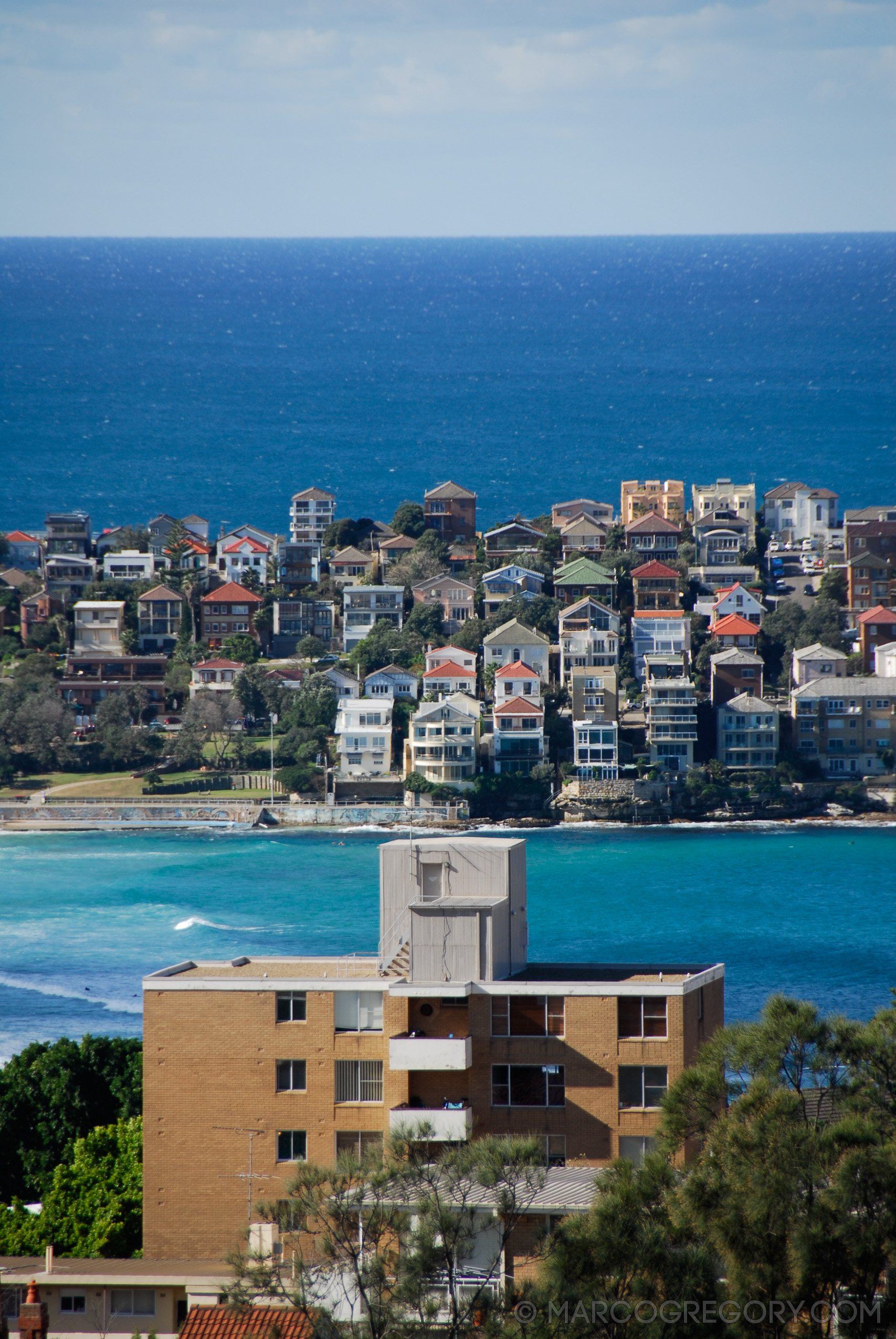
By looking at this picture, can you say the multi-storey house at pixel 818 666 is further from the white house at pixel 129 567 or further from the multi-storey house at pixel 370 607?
the white house at pixel 129 567

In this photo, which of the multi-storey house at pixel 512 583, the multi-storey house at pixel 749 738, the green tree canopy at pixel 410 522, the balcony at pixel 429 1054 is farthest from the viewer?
the green tree canopy at pixel 410 522

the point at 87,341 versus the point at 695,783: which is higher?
the point at 87,341

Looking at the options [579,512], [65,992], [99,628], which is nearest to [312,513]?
[579,512]

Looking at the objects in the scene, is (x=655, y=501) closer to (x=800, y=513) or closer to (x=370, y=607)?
(x=800, y=513)

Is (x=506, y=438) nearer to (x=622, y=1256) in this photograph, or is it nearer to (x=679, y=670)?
(x=679, y=670)

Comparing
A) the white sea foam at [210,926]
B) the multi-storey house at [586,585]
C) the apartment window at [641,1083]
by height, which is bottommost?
the white sea foam at [210,926]

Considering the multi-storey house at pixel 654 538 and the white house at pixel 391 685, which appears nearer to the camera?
the white house at pixel 391 685

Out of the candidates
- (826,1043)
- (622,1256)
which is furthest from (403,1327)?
(826,1043)

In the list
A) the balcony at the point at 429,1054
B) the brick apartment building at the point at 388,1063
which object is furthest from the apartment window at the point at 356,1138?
the balcony at the point at 429,1054
